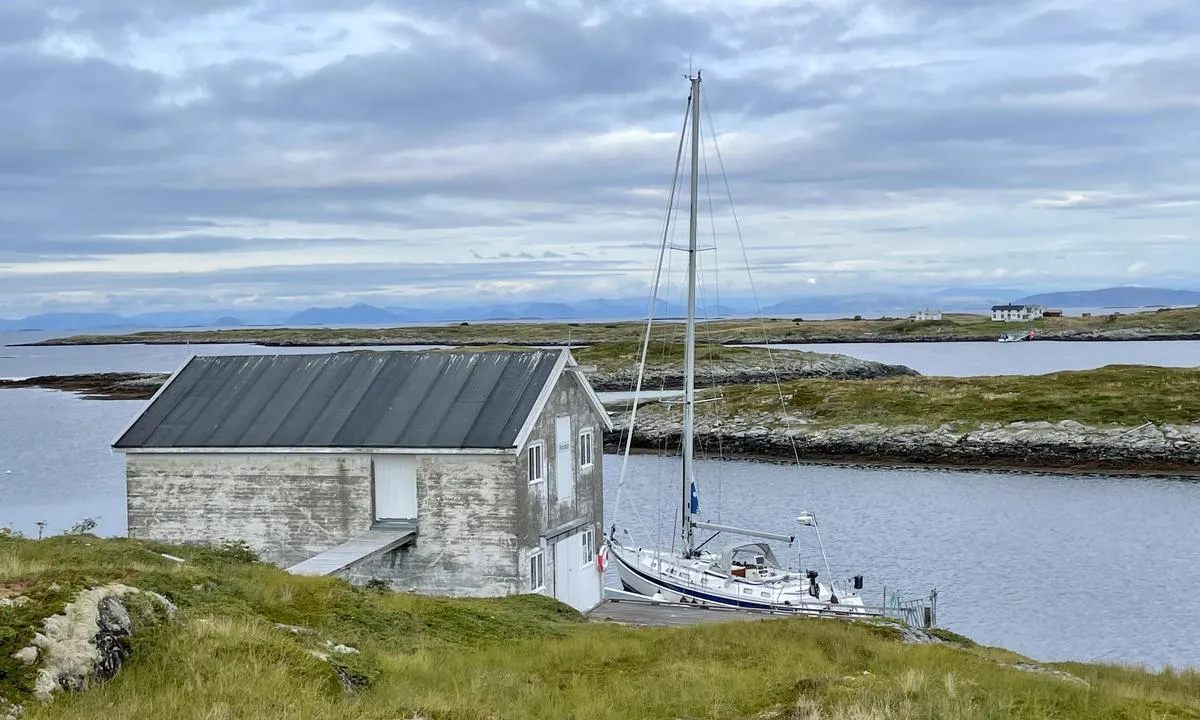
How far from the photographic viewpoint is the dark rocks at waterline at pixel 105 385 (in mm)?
127794

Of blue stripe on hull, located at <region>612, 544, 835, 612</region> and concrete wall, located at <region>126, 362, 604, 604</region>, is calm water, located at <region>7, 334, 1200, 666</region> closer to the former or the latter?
blue stripe on hull, located at <region>612, 544, 835, 612</region>

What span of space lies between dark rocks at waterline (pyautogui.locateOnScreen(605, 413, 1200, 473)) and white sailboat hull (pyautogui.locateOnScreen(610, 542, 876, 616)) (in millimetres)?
32686

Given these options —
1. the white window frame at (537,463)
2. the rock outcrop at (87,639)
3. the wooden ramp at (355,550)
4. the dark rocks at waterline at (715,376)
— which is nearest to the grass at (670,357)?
the dark rocks at waterline at (715,376)

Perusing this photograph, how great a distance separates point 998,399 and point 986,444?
9975 mm

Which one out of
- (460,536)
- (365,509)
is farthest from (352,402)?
(460,536)

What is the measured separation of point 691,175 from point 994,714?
102 feet

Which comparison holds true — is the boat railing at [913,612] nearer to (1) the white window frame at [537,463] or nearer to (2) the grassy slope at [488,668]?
(2) the grassy slope at [488,668]

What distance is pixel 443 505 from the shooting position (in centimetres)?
2592

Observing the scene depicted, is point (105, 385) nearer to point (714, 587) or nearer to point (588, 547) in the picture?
point (714, 587)

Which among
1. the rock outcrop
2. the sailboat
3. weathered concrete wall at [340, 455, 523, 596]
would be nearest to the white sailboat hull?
the sailboat

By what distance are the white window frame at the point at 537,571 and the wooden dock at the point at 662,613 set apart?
1650 millimetres

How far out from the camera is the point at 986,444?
245ft

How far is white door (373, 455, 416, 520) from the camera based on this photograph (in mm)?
26500

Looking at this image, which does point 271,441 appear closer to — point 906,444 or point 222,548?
point 222,548
